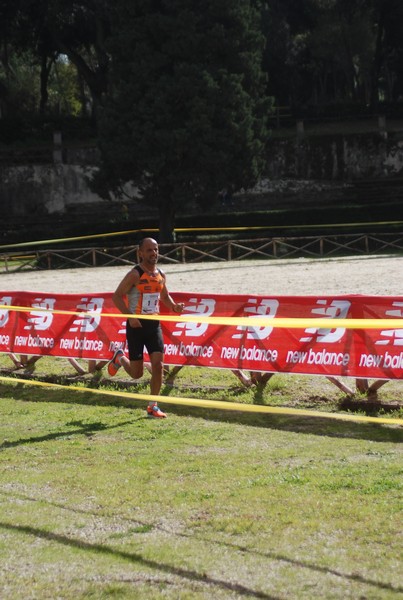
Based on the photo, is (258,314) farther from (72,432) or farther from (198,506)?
(198,506)

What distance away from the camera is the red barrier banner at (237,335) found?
11617 mm

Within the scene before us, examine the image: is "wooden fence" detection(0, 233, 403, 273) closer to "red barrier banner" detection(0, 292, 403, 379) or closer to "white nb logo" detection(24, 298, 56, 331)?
"white nb logo" detection(24, 298, 56, 331)

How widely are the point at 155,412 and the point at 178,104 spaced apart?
3519 centimetres

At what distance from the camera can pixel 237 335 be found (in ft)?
42.4

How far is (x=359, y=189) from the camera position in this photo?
55250 millimetres

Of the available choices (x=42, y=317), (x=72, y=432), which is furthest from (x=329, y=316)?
(x=42, y=317)

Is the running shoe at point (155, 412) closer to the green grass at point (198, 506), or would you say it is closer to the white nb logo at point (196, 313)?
the green grass at point (198, 506)

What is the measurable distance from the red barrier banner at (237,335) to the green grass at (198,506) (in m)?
0.76

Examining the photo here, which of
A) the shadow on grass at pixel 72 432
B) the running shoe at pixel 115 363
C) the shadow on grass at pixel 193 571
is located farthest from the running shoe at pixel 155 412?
the shadow on grass at pixel 193 571

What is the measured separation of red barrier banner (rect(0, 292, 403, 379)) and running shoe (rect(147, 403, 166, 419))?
124 centimetres

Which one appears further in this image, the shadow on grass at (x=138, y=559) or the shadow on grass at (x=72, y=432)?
the shadow on grass at (x=72, y=432)

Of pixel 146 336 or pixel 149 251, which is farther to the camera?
pixel 146 336

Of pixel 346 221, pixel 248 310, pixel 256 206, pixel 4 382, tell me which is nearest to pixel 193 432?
pixel 248 310

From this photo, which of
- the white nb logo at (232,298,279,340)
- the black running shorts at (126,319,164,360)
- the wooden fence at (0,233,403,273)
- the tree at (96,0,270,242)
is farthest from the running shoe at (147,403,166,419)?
the tree at (96,0,270,242)
